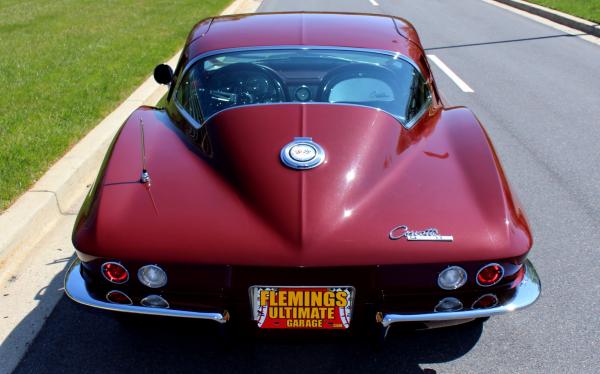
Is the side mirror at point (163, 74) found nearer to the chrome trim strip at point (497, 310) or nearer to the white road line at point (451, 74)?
the chrome trim strip at point (497, 310)

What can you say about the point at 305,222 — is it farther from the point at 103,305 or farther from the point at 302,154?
the point at 103,305

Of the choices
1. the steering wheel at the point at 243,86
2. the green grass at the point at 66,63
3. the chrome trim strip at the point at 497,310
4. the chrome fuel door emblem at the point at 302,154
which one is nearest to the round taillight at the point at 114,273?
the chrome fuel door emblem at the point at 302,154

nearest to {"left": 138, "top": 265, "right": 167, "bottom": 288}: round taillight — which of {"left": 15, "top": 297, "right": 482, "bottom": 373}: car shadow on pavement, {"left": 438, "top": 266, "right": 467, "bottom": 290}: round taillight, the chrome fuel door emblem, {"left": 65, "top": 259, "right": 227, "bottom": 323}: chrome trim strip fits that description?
{"left": 65, "top": 259, "right": 227, "bottom": 323}: chrome trim strip

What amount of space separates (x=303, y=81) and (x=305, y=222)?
1.46m

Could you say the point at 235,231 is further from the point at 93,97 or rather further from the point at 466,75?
the point at 466,75

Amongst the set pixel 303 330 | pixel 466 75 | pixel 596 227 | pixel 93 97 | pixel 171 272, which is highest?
pixel 171 272

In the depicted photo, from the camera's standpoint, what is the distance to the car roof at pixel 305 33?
13.9 ft

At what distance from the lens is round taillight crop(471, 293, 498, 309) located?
283cm

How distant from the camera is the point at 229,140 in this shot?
3.36 m

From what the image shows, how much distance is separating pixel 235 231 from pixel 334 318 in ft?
1.74

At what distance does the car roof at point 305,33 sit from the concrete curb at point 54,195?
1.41m

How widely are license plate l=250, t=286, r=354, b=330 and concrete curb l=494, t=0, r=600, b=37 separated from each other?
12.1 m

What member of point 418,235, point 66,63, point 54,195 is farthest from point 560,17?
point 418,235

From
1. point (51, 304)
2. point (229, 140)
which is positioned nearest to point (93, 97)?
point (51, 304)
